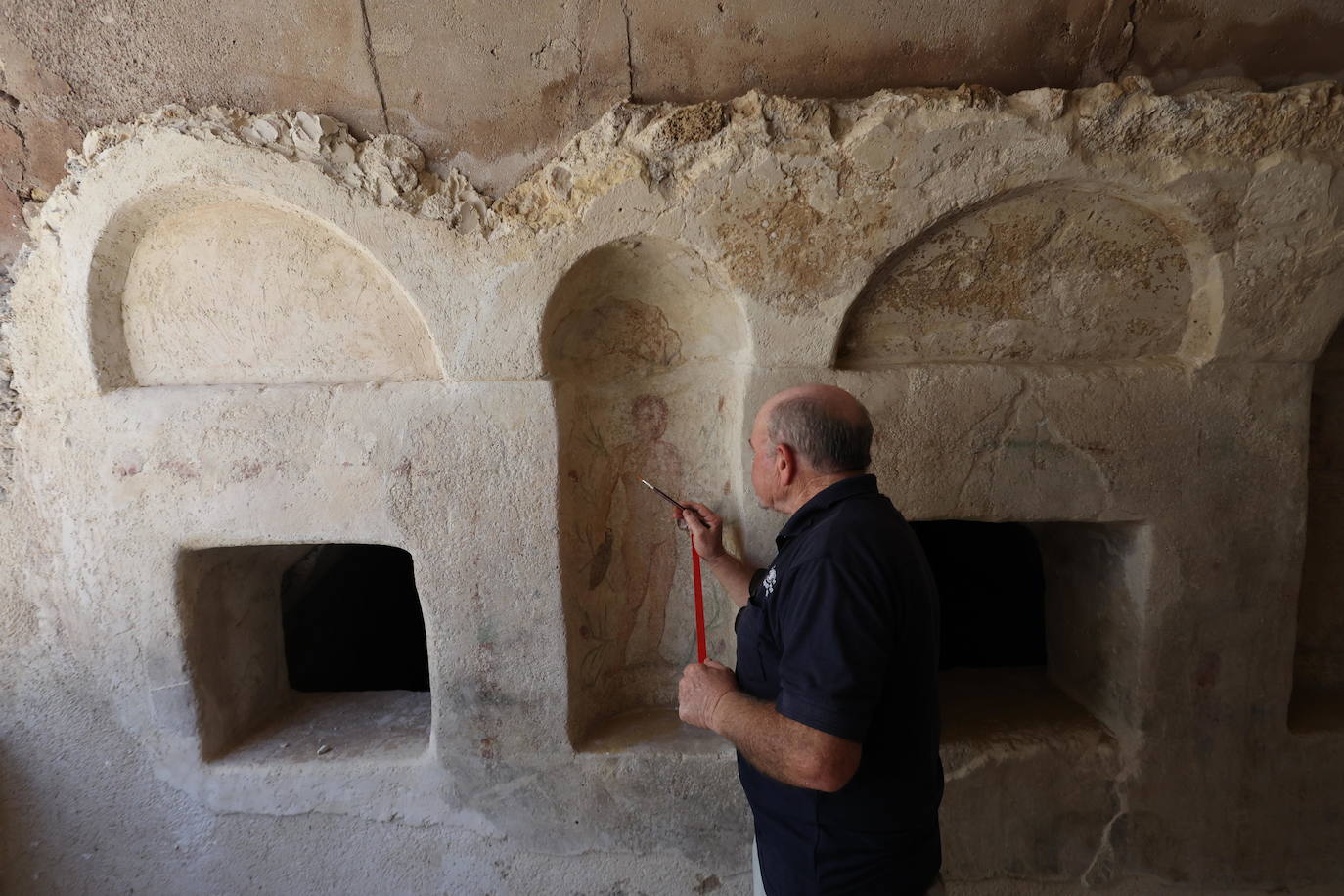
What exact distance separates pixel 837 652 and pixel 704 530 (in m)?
1.09

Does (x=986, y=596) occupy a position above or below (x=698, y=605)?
below

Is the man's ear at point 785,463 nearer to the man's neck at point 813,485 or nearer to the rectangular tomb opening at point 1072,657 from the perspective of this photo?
the man's neck at point 813,485

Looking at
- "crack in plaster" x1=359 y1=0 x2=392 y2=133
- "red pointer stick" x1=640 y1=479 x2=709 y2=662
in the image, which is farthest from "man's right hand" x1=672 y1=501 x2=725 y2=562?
"crack in plaster" x1=359 y1=0 x2=392 y2=133

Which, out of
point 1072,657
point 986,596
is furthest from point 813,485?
point 986,596

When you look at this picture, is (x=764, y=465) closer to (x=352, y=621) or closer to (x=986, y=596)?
(x=986, y=596)

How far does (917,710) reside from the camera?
150 centimetres

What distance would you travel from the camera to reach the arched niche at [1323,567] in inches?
101

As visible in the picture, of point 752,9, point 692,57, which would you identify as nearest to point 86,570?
point 692,57

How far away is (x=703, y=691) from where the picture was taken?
1666mm

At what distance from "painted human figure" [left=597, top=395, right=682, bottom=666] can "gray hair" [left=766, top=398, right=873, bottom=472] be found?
1.01 m

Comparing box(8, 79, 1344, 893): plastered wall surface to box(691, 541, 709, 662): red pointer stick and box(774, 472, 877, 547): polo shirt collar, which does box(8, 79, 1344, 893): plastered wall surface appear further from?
box(774, 472, 877, 547): polo shirt collar

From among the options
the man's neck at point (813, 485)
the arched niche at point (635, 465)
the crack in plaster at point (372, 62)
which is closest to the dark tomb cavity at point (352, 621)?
the arched niche at point (635, 465)

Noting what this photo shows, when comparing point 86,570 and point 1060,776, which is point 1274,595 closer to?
point 1060,776

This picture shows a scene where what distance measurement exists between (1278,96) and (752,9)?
1.55m
